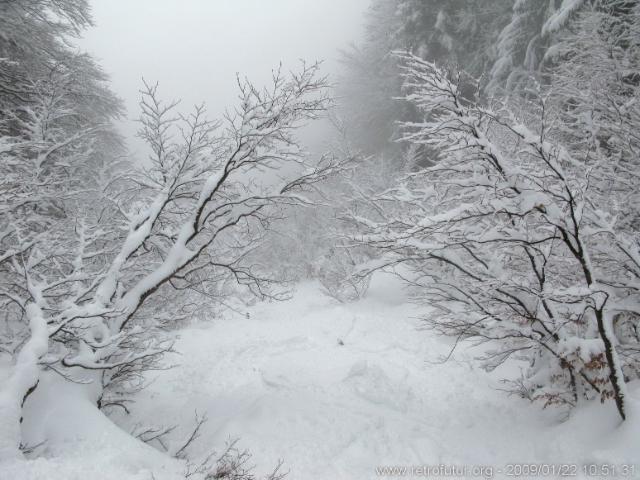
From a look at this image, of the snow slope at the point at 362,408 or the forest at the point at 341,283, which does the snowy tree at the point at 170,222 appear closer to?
the forest at the point at 341,283

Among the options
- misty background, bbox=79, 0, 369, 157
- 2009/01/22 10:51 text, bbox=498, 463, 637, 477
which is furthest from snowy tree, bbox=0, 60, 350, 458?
misty background, bbox=79, 0, 369, 157

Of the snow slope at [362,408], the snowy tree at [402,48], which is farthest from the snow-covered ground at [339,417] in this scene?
the snowy tree at [402,48]

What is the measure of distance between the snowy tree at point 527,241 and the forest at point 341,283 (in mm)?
32

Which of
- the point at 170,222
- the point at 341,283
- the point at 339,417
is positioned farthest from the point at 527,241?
the point at 170,222

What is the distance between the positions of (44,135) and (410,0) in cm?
1664

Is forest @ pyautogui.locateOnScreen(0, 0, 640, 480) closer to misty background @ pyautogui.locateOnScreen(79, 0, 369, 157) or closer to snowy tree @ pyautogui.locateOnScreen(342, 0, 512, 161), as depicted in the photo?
snowy tree @ pyautogui.locateOnScreen(342, 0, 512, 161)

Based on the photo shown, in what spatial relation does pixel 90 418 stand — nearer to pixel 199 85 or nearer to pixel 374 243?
pixel 374 243

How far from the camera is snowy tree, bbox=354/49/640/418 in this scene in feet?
10.8

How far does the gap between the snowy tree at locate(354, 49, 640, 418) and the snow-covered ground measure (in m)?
0.58

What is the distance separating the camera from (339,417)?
5.58m

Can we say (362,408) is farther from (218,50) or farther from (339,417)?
(218,50)

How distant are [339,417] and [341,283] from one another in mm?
2035

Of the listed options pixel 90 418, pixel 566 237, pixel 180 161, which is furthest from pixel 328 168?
pixel 90 418

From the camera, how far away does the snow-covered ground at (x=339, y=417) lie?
137 inches
